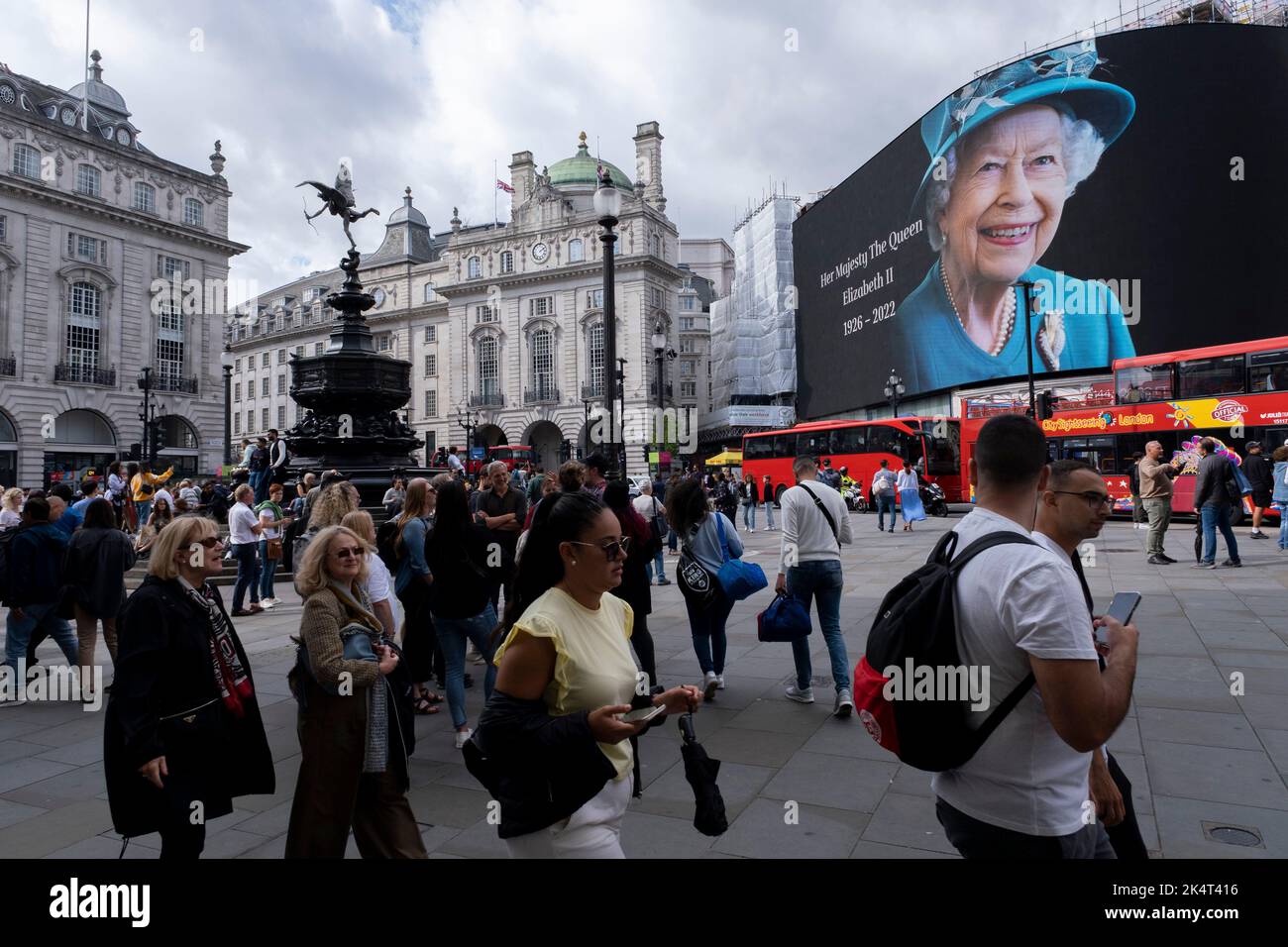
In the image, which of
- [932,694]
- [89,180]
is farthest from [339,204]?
[89,180]

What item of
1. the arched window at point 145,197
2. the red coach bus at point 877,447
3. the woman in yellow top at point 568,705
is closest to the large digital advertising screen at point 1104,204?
the red coach bus at point 877,447

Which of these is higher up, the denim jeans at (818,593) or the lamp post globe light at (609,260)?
the lamp post globe light at (609,260)

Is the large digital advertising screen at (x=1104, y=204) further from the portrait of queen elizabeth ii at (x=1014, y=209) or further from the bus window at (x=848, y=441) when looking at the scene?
the bus window at (x=848, y=441)

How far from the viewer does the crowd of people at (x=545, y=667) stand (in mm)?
1973

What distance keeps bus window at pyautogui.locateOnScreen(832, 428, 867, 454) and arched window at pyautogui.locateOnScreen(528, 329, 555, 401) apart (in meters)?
33.6

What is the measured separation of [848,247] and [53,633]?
5182 cm

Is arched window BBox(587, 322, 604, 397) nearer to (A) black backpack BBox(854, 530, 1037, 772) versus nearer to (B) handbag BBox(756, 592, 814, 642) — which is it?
(B) handbag BBox(756, 592, 814, 642)

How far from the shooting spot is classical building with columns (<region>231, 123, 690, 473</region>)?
193ft

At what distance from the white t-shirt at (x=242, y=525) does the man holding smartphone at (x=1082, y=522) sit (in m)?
10.2

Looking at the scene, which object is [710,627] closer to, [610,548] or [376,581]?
[376,581]

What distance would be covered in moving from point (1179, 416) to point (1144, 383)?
1.39m
